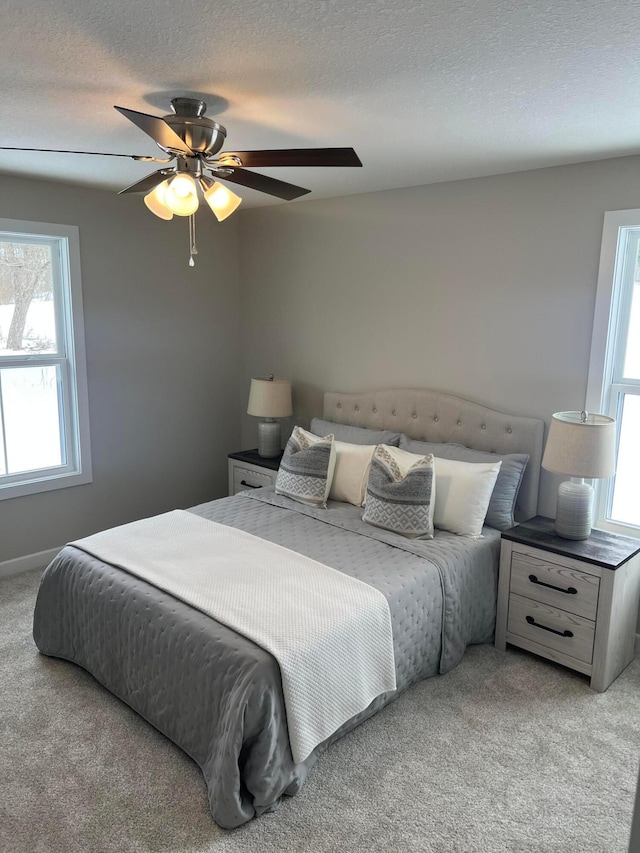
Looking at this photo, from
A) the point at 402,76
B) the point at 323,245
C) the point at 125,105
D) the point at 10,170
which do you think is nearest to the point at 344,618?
the point at 402,76

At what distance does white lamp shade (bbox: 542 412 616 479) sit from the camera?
2.78 meters

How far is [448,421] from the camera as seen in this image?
3672 millimetres

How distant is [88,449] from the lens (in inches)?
164

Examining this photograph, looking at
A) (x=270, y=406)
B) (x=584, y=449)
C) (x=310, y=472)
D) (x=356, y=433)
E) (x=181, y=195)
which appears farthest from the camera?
(x=270, y=406)

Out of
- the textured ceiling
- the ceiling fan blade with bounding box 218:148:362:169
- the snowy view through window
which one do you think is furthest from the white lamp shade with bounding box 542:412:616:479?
the snowy view through window

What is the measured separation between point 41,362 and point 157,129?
2.45 m

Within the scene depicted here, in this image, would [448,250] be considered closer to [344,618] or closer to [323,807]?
[344,618]

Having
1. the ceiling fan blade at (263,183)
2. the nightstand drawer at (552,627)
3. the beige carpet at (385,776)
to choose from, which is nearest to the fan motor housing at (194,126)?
the ceiling fan blade at (263,183)

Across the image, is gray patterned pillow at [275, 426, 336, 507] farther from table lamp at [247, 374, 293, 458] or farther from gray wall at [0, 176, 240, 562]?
gray wall at [0, 176, 240, 562]

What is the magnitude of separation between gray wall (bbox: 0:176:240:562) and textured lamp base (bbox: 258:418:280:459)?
62cm

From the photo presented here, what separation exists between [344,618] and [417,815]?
0.69 meters

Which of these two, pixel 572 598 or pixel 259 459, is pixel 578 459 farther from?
pixel 259 459

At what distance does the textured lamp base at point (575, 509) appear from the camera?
2.95 metres

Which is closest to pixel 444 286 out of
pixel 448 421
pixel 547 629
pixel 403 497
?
pixel 448 421
